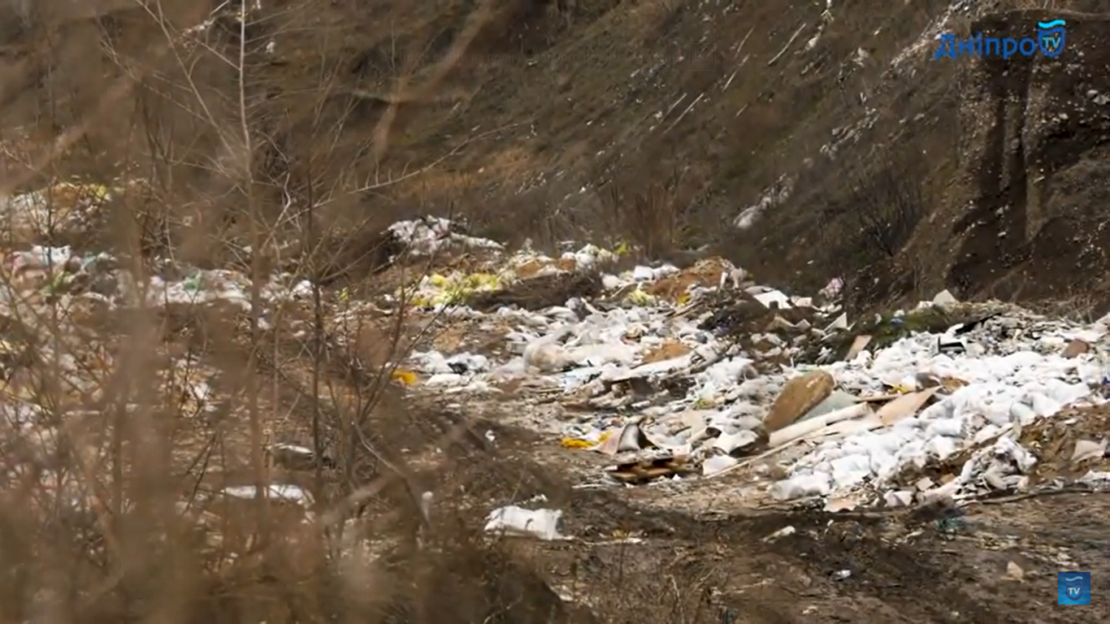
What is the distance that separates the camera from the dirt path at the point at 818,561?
12.6ft

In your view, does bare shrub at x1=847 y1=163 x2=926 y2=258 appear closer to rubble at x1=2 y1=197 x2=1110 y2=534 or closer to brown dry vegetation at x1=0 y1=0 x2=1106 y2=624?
rubble at x1=2 y1=197 x2=1110 y2=534

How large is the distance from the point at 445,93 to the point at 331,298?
1841 mm

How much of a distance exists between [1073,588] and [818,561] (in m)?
0.87

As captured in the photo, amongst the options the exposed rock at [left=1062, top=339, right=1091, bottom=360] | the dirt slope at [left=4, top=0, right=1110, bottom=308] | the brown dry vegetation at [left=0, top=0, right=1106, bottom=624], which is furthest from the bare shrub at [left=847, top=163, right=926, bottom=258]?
the brown dry vegetation at [left=0, top=0, right=1106, bottom=624]

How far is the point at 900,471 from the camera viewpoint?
16.5 ft

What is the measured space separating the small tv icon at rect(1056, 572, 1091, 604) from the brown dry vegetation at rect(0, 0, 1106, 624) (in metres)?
0.13

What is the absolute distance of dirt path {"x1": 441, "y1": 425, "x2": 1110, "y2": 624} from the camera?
3.83 meters

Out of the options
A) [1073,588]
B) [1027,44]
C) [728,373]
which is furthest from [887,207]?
[1073,588]

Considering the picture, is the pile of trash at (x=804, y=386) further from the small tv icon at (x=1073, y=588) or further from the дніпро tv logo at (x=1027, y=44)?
the дніпро tv logo at (x=1027, y=44)

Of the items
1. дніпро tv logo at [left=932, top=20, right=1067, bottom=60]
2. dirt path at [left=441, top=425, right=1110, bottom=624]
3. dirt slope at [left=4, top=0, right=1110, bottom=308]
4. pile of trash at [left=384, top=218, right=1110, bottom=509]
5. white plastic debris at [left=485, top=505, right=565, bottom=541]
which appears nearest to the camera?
dirt slope at [left=4, top=0, right=1110, bottom=308]

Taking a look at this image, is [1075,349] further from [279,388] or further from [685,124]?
[685,124]

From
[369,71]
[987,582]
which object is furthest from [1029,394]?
[369,71]

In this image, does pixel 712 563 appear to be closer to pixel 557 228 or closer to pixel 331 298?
pixel 331 298

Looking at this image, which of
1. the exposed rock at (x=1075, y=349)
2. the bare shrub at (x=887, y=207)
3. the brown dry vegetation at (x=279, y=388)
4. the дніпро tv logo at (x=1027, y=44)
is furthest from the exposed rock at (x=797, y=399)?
the bare shrub at (x=887, y=207)
